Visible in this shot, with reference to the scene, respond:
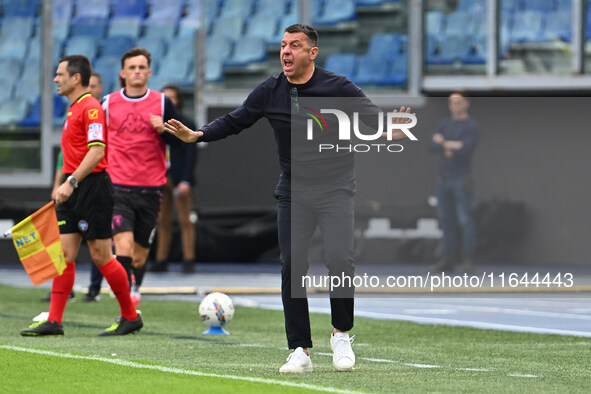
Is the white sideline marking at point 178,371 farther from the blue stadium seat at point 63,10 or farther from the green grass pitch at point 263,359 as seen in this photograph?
the blue stadium seat at point 63,10

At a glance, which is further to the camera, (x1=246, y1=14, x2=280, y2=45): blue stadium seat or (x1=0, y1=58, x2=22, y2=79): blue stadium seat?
(x1=246, y1=14, x2=280, y2=45): blue stadium seat

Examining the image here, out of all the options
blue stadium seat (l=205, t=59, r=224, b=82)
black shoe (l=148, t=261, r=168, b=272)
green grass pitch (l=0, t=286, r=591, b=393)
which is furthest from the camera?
blue stadium seat (l=205, t=59, r=224, b=82)

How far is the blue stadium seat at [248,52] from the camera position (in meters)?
19.0

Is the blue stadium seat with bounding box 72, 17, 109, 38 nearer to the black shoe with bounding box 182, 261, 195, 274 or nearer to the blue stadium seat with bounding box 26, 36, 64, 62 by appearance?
the blue stadium seat with bounding box 26, 36, 64, 62

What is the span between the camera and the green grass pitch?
5.99 m

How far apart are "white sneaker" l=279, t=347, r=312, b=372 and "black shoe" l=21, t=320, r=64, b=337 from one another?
2586mm

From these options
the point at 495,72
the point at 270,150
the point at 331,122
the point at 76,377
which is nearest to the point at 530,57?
the point at 495,72

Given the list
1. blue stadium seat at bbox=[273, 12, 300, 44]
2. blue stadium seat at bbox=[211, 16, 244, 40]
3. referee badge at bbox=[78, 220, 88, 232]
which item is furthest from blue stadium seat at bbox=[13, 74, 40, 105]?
referee badge at bbox=[78, 220, 88, 232]

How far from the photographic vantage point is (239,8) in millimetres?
19188

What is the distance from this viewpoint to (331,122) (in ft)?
22.3

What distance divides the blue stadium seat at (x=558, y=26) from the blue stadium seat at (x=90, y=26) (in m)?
6.80

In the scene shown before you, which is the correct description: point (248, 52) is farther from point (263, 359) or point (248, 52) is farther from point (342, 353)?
point (342, 353)

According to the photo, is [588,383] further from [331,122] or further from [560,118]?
[560,118]

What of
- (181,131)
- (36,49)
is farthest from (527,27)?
(181,131)
